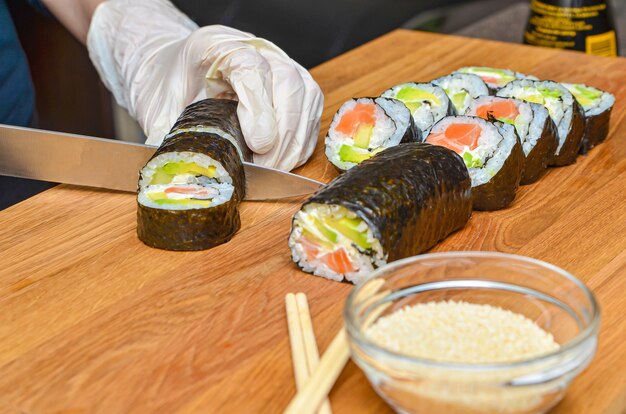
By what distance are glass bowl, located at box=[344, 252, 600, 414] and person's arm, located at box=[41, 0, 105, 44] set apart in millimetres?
1676

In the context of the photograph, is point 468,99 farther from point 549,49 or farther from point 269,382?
point 269,382

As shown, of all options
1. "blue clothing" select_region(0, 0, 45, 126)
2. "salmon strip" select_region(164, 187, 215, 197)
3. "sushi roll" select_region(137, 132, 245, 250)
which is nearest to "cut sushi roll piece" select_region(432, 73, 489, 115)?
"sushi roll" select_region(137, 132, 245, 250)

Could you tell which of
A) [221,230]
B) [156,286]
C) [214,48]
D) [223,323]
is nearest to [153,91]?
[214,48]

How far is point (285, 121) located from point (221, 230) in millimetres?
430

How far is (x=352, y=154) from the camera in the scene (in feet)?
6.33

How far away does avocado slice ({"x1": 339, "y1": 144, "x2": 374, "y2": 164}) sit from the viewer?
1.92 m

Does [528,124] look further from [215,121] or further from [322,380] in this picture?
[322,380]

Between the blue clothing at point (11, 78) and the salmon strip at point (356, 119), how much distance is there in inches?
42.6

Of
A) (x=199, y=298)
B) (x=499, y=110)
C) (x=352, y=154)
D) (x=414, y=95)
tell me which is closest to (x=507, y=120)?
(x=499, y=110)

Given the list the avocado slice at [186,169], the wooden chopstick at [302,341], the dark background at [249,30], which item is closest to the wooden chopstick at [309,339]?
the wooden chopstick at [302,341]

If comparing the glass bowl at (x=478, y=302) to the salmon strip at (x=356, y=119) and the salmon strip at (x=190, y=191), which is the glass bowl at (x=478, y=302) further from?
the salmon strip at (x=356, y=119)

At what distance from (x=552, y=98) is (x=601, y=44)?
93cm

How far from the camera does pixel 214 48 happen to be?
2.07m

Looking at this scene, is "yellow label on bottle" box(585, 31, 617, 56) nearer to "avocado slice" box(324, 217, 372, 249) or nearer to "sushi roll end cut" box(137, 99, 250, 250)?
"sushi roll end cut" box(137, 99, 250, 250)
